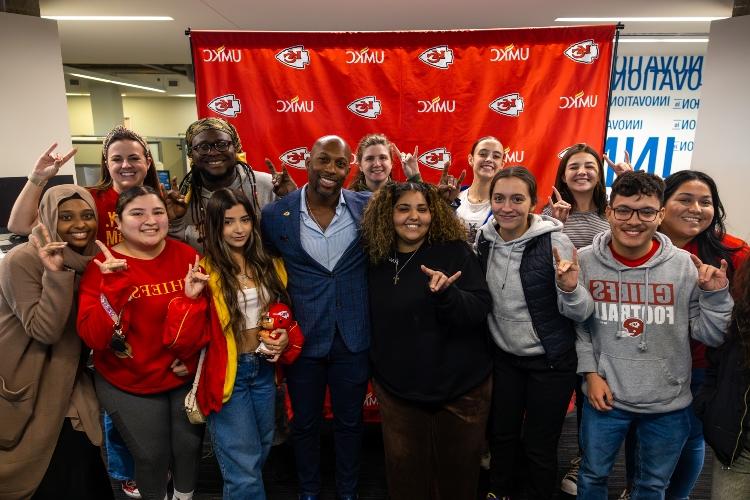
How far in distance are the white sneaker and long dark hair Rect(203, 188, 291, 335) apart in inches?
76.6

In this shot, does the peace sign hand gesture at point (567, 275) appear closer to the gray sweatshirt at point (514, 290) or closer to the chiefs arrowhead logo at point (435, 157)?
the gray sweatshirt at point (514, 290)

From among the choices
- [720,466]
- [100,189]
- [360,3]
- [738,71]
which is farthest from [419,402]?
[738,71]

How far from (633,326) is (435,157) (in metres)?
2.30

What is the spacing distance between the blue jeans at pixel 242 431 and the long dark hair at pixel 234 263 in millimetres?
217

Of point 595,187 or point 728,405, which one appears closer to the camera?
point 728,405

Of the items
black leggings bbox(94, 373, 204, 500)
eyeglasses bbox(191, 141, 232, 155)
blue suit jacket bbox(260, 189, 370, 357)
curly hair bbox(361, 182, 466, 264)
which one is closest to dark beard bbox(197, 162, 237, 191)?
eyeglasses bbox(191, 141, 232, 155)

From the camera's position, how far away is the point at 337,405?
7.44ft

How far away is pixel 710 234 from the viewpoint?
2.05 m

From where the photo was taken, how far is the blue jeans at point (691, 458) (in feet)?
6.73

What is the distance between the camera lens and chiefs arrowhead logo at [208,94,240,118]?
143 inches

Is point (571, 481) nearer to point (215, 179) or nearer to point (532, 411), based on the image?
point (532, 411)

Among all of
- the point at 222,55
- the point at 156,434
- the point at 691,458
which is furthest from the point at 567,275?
the point at 222,55

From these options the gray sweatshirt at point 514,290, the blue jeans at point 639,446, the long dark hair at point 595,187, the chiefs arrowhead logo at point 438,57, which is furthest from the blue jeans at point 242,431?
the chiefs arrowhead logo at point 438,57

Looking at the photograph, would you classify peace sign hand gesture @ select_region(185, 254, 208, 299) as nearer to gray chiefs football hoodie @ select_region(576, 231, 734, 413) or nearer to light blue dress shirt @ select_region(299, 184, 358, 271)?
light blue dress shirt @ select_region(299, 184, 358, 271)
